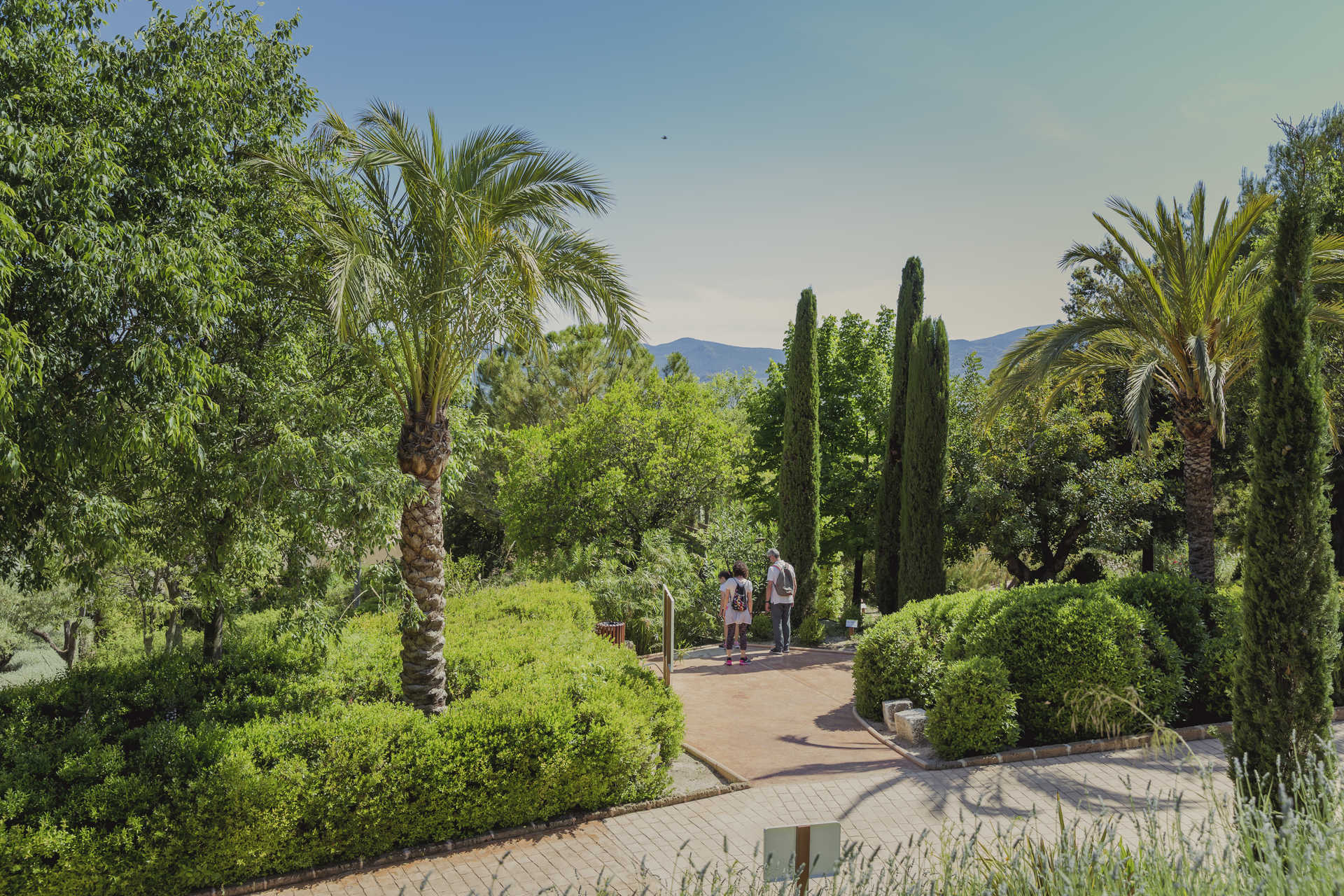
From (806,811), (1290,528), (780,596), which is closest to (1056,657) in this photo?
Result: (1290,528)

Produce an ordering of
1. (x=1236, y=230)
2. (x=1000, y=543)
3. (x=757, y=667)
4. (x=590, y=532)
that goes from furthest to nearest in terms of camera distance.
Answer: (x=590, y=532) < (x=1000, y=543) < (x=757, y=667) < (x=1236, y=230)

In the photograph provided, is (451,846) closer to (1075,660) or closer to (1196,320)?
(1075,660)

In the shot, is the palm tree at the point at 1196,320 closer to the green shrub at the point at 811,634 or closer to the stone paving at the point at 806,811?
the stone paving at the point at 806,811

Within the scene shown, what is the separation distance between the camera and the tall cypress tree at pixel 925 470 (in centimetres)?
1506

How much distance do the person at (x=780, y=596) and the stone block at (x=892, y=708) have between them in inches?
137

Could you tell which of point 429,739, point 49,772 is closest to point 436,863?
point 429,739

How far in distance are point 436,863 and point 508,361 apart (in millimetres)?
22613

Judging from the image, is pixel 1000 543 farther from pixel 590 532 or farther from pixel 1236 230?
pixel 590 532

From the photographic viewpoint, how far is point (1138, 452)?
15195 millimetres

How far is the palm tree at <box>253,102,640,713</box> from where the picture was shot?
726 cm

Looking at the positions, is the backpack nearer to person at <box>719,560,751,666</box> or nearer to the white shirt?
person at <box>719,560,751,666</box>

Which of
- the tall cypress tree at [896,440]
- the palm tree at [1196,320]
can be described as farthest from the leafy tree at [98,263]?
the tall cypress tree at [896,440]

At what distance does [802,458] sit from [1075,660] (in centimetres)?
922

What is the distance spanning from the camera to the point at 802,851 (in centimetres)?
342
